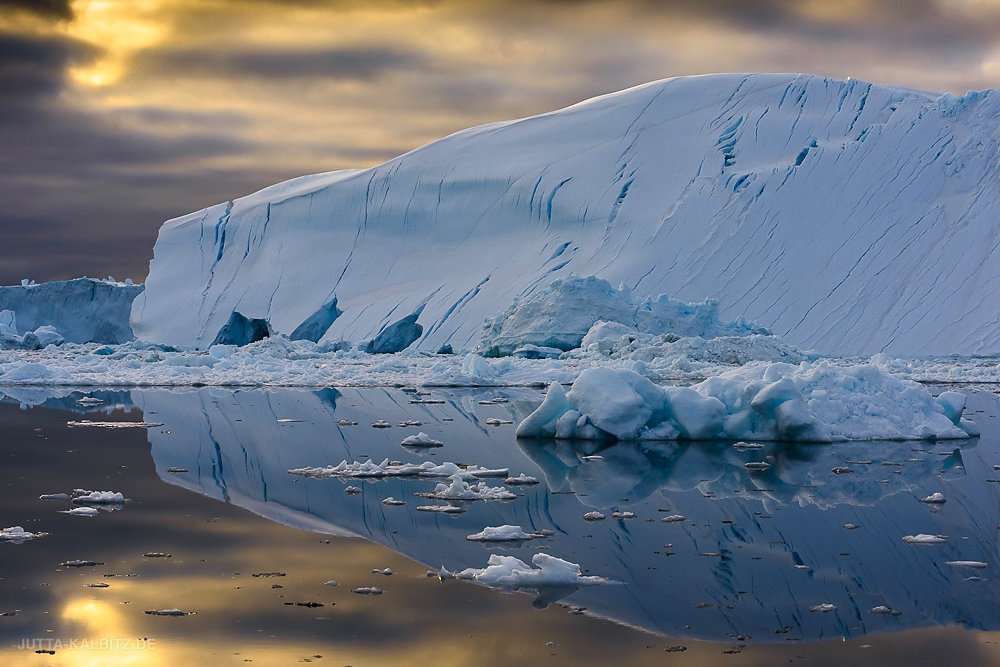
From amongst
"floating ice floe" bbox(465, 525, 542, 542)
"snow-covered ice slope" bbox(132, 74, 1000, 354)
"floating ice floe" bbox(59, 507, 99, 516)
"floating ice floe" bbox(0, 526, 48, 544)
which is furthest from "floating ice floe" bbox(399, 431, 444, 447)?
"snow-covered ice slope" bbox(132, 74, 1000, 354)

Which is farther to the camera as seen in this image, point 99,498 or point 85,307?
point 85,307

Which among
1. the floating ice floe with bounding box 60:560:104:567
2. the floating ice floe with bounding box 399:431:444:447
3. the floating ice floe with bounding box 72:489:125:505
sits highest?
the floating ice floe with bounding box 399:431:444:447

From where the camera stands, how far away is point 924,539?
450 cm

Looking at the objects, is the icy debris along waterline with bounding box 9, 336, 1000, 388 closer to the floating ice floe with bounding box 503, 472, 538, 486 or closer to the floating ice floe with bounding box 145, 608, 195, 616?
the floating ice floe with bounding box 503, 472, 538, 486

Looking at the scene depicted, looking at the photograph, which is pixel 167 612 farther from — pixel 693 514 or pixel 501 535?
pixel 693 514

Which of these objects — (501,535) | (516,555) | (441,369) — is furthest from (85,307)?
(516,555)

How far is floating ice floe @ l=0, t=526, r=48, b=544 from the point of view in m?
4.42

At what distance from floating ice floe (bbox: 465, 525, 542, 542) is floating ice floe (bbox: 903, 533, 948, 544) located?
1.52 meters

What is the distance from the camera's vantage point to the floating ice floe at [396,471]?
20.1ft

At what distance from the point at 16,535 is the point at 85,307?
30.5 metres

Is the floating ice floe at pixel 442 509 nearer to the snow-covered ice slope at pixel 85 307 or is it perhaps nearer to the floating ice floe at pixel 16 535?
the floating ice floe at pixel 16 535

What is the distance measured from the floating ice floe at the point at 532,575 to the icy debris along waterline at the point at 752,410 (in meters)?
3.97

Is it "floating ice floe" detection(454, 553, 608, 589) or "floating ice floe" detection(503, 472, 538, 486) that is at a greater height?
"floating ice floe" detection(503, 472, 538, 486)

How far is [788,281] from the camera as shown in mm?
21859
